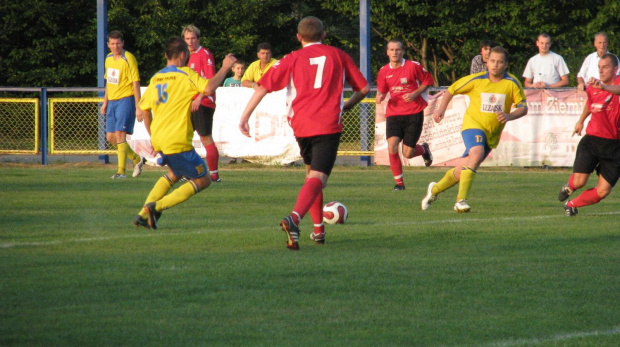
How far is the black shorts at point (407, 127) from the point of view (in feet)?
47.2

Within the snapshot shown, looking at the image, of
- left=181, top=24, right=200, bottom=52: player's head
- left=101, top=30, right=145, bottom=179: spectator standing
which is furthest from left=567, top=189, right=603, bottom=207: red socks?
left=101, top=30, right=145, bottom=179: spectator standing

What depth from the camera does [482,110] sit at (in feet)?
37.0

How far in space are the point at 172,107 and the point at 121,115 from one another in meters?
6.13

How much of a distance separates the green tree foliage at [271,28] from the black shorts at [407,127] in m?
18.7

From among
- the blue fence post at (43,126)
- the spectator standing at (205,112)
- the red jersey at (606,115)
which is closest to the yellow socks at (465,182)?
the red jersey at (606,115)

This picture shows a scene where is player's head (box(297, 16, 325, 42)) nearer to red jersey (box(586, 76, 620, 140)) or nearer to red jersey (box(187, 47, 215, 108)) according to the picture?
red jersey (box(586, 76, 620, 140))

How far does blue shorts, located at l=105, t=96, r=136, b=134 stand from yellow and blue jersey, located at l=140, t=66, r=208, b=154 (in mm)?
5913

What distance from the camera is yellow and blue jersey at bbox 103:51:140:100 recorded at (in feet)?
50.7

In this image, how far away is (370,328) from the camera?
5.39 meters

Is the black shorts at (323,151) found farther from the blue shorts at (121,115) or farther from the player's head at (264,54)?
the player's head at (264,54)

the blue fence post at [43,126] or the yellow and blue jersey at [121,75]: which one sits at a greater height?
the yellow and blue jersey at [121,75]

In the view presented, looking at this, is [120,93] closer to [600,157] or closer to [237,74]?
[237,74]

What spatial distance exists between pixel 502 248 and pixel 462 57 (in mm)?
28467

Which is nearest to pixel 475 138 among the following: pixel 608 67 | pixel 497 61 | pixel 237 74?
pixel 497 61
